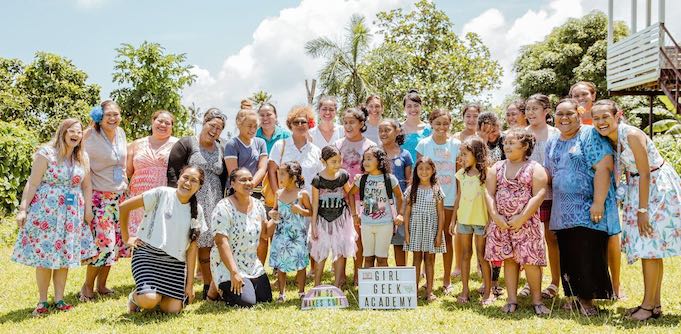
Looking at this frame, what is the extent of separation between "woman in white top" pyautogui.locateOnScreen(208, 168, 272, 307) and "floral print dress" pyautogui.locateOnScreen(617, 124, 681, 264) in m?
3.68

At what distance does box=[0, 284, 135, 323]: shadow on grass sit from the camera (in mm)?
6066

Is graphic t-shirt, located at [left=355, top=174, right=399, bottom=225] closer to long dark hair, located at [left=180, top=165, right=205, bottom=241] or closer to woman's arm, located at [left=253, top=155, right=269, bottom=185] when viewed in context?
woman's arm, located at [left=253, top=155, right=269, bottom=185]

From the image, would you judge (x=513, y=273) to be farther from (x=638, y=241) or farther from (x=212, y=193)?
(x=212, y=193)

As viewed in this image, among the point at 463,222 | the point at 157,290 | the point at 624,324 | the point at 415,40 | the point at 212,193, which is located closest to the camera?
the point at 624,324

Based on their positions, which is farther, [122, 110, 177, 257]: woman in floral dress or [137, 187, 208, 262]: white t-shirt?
[122, 110, 177, 257]: woman in floral dress

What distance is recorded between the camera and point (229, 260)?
609 centimetres

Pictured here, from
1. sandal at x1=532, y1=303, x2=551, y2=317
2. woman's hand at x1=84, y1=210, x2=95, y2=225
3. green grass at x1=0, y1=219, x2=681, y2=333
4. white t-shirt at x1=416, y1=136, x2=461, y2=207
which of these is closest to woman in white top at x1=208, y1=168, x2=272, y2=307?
green grass at x1=0, y1=219, x2=681, y2=333

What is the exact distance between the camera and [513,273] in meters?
5.88

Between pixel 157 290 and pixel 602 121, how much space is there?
14.9 feet

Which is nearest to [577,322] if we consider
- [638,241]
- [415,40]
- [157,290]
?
[638,241]

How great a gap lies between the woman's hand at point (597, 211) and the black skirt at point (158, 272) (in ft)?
13.2

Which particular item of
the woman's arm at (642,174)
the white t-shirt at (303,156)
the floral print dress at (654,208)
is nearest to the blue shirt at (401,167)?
the white t-shirt at (303,156)

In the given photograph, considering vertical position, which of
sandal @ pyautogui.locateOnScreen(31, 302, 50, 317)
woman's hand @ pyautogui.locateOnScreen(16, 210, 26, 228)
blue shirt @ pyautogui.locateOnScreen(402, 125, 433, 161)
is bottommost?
sandal @ pyautogui.locateOnScreen(31, 302, 50, 317)

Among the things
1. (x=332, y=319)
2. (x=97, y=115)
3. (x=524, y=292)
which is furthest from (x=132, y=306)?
(x=524, y=292)
